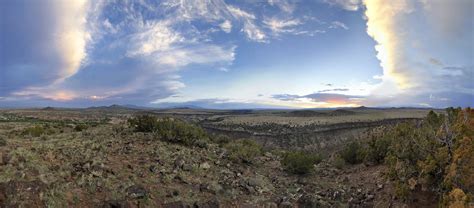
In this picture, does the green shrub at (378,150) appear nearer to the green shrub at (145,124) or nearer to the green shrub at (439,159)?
the green shrub at (439,159)

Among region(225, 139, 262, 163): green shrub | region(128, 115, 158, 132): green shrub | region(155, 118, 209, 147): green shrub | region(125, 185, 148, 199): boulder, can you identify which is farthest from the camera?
region(128, 115, 158, 132): green shrub

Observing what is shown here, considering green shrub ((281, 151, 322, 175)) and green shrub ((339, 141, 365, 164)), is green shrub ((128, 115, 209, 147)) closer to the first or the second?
green shrub ((281, 151, 322, 175))

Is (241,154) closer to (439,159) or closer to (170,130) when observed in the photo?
(170,130)

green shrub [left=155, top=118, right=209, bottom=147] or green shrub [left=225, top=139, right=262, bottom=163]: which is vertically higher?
green shrub [left=155, top=118, right=209, bottom=147]

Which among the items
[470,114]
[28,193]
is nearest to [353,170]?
[470,114]

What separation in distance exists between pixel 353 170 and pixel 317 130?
42.4 meters

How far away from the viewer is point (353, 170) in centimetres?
1686

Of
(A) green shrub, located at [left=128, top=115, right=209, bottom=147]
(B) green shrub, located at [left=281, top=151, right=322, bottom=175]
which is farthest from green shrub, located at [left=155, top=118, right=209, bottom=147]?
(B) green shrub, located at [left=281, top=151, right=322, bottom=175]

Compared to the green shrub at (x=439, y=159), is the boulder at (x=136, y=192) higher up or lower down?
lower down

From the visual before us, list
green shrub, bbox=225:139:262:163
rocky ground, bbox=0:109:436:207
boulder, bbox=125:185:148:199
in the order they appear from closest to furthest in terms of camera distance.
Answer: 1. rocky ground, bbox=0:109:436:207
2. boulder, bbox=125:185:148:199
3. green shrub, bbox=225:139:262:163

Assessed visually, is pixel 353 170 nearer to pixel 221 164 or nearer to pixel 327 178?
pixel 327 178

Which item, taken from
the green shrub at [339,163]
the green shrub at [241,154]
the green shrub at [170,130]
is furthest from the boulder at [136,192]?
the green shrub at [339,163]

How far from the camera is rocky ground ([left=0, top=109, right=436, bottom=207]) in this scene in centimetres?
1051

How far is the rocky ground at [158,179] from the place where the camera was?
10.5m
